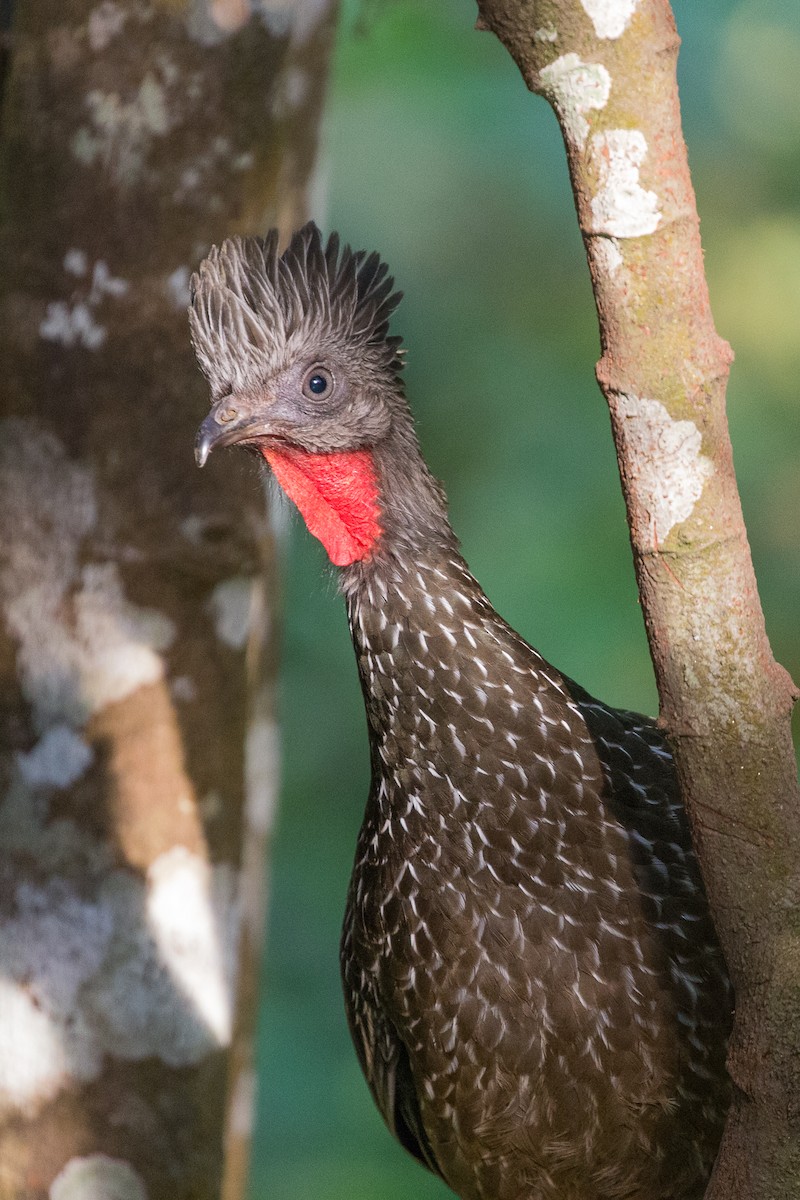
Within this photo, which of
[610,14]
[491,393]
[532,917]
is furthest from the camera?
[491,393]

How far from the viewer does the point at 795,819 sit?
1862 mm

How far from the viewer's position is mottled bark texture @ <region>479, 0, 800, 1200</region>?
1.75 metres

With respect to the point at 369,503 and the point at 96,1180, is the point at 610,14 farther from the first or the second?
the point at 96,1180

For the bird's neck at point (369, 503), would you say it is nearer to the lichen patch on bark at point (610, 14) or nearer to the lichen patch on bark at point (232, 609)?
the lichen patch on bark at point (232, 609)

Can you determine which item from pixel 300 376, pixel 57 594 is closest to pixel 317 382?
pixel 300 376

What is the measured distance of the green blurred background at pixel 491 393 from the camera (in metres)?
5.58

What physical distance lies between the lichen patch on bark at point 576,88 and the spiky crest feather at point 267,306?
0.96m

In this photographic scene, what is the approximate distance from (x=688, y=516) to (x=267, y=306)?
115 cm

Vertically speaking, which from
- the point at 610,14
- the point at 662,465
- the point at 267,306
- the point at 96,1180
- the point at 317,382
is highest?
the point at 610,14

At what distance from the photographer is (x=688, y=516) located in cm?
182

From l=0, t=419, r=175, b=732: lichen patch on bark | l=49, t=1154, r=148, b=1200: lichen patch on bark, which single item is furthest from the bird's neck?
l=49, t=1154, r=148, b=1200: lichen patch on bark

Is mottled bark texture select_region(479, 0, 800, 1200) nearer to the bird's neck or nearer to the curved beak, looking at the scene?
the bird's neck

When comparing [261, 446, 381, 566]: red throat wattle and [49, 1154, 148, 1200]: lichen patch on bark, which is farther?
[49, 1154, 148, 1200]: lichen patch on bark

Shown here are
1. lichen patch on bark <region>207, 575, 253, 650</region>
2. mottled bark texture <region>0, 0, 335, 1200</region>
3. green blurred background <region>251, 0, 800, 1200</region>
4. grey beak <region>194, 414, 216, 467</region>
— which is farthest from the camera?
green blurred background <region>251, 0, 800, 1200</region>
